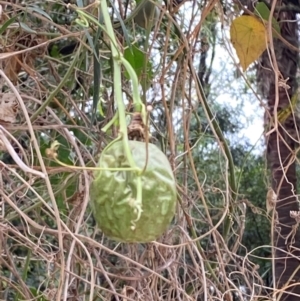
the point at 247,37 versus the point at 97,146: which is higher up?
the point at 247,37

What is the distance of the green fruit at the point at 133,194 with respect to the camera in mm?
392

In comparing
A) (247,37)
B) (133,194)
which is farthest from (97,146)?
(133,194)

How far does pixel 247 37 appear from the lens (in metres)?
0.83

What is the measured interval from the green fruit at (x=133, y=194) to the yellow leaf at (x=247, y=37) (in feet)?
1.51

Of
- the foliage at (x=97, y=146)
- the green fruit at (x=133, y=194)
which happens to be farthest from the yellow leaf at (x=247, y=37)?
the green fruit at (x=133, y=194)

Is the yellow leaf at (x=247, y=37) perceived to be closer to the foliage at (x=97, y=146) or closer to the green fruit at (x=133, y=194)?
the foliage at (x=97, y=146)

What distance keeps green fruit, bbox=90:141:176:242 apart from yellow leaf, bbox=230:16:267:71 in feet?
1.51

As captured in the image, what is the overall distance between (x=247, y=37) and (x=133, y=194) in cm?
50

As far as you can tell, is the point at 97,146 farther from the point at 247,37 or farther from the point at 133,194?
the point at 133,194

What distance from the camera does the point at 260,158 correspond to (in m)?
2.81

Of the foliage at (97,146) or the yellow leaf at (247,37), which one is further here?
the yellow leaf at (247,37)

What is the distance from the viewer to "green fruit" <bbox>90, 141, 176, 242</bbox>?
0.39m

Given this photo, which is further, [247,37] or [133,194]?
[247,37]

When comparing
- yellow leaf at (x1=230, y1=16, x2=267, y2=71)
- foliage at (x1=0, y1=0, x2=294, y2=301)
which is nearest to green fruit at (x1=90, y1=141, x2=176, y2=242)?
foliage at (x1=0, y1=0, x2=294, y2=301)
